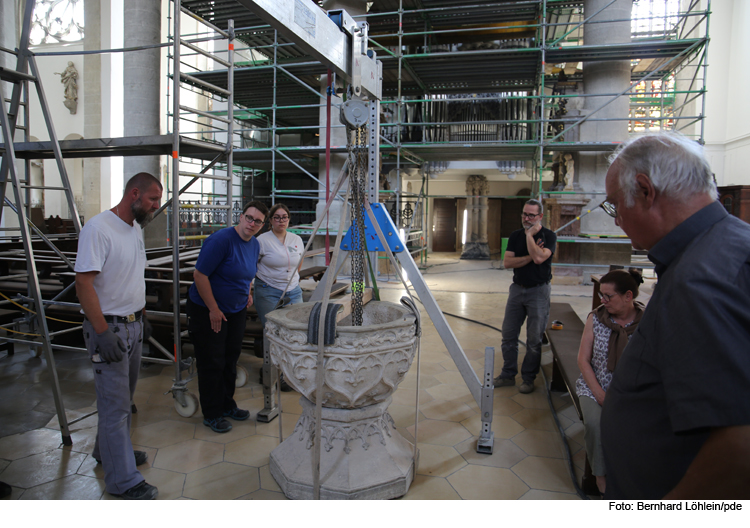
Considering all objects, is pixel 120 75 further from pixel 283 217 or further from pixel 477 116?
pixel 283 217

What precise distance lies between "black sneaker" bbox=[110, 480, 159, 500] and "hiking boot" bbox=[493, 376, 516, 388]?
2.77m

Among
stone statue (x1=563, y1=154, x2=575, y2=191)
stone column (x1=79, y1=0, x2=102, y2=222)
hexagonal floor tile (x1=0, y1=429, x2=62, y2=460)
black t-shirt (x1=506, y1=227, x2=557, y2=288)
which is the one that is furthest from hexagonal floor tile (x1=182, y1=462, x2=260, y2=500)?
stone column (x1=79, y1=0, x2=102, y2=222)

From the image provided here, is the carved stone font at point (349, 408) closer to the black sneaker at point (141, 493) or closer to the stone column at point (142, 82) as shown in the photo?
the black sneaker at point (141, 493)

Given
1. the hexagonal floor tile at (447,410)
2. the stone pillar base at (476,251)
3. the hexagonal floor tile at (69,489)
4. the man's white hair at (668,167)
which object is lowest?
the hexagonal floor tile at (69,489)

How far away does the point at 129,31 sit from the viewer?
927cm

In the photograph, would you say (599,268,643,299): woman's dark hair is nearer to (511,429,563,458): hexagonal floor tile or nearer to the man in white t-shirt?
(511,429,563,458): hexagonal floor tile

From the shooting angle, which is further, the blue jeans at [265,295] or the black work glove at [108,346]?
the blue jeans at [265,295]

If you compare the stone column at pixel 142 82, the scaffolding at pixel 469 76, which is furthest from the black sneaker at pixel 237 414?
the stone column at pixel 142 82

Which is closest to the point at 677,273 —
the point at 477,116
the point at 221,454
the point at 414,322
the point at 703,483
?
the point at 703,483

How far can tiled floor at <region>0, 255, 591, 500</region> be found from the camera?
2.61 meters

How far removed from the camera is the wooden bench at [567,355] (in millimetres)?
2605

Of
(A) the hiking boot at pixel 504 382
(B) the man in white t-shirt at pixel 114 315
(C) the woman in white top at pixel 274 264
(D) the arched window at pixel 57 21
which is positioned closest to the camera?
(B) the man in white t-shirt at pixel 114 315

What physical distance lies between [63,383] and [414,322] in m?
3.35

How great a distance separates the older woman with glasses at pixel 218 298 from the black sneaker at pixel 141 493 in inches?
31.0
